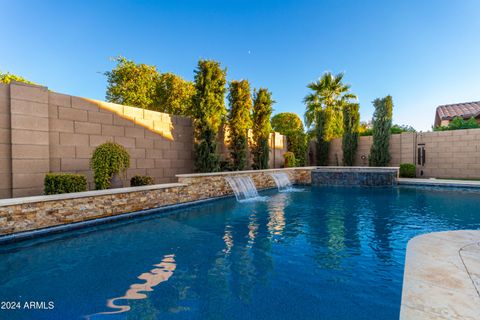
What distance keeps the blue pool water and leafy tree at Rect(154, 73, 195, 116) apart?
19.9m

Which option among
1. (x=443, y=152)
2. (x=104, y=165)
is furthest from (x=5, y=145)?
(x=443, y=152)

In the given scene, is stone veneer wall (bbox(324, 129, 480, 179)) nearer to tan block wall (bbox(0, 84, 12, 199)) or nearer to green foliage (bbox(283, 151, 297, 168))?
green foliage (bbox(283, 151, 297, 168))

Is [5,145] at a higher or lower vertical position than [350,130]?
lower

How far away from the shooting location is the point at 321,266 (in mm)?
3838

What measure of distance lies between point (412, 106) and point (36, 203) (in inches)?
1186

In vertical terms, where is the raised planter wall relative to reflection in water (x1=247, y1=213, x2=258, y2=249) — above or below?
above

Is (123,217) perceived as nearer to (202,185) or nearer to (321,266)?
(202,185)

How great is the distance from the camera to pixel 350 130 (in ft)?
61.8

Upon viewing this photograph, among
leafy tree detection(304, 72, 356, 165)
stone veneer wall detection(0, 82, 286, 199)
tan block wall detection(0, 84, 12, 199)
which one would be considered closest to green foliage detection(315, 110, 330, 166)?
leafy tree detection(304, 72, 356, 165)

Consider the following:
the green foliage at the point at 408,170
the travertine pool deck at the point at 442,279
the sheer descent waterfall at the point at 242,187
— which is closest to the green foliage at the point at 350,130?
the green foliage at the point at 408,170

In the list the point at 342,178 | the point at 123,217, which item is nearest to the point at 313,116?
the point at 342,178

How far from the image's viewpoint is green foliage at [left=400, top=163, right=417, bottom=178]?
53.1ft

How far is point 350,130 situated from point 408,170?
4.77 m

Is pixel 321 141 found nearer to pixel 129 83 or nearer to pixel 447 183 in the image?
pixel 447 183
